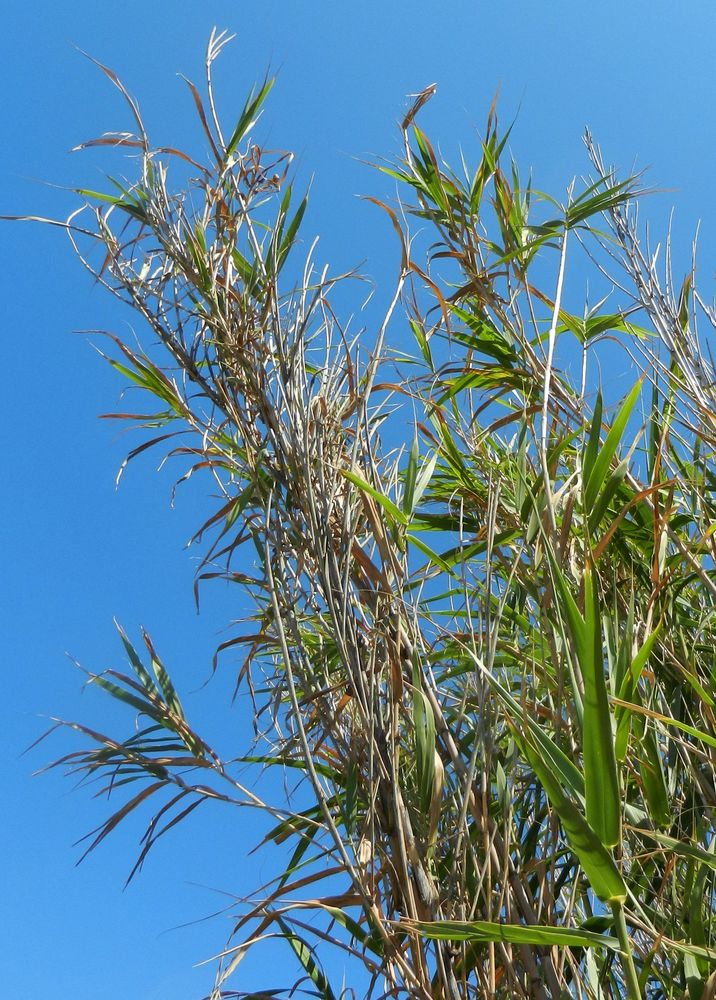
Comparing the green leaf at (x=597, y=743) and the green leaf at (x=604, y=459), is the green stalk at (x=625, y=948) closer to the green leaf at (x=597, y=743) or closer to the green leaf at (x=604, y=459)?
the green leaf at (x=597, y=743)

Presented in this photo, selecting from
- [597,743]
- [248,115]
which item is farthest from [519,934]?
[248,115]

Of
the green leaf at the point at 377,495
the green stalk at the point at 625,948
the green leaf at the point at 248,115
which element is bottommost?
the green stalk at the point at 625,948

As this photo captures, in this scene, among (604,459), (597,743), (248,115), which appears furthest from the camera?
(248,115)

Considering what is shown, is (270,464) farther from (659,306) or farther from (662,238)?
(662,238)


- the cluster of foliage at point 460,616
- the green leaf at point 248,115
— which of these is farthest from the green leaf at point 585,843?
the green leaf at point 248,115

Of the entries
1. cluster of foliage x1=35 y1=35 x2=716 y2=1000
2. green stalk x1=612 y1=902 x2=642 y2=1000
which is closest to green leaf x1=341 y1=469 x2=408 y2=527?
cluster of foliage x1=35 y1=35 x2=716 y2=1000

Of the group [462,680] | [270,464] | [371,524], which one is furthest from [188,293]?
[462,680]

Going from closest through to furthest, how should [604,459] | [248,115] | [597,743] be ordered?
[597,743], [604,459], [248,115]

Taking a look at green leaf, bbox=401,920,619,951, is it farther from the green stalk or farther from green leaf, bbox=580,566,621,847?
green leaf, bbox=580,566,621,847

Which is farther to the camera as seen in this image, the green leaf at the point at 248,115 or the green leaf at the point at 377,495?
the green leaf at the point at 248,115

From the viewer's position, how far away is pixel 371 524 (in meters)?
1.22

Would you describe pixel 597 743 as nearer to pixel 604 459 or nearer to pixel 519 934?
pixel 519 934

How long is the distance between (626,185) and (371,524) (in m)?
A: 1.05

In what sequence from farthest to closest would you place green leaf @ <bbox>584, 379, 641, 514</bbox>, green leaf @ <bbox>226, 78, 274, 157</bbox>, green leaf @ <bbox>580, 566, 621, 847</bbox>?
green leaf @ <bbox>226, 78, 274, 157</bbox> → green leaf @ <bbox>584, 379, 641, 514</bbox> → green leaf @ <bbox>580, 566, 621, 847</bbox>
